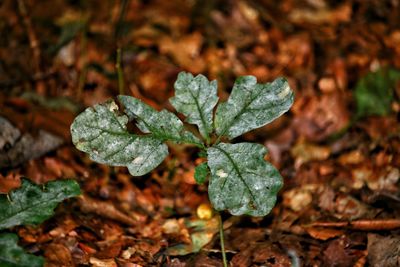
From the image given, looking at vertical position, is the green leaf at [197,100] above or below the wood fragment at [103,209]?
above

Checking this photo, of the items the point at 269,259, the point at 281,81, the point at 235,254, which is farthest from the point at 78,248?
the point at 281,81

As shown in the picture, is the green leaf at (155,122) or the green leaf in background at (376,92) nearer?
the green leaf at (155,122)

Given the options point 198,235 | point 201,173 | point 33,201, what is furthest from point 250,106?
point 33,201

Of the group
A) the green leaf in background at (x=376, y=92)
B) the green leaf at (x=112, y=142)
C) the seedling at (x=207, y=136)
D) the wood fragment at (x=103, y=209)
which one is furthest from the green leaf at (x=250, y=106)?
the green leaf in background at (x=376, y=92)

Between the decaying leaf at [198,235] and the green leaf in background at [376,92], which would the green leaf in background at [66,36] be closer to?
the decaying leaf at [198,235]

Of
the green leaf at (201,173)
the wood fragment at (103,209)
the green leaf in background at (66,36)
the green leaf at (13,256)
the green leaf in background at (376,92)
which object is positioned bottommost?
the wood fragment at (103,209)

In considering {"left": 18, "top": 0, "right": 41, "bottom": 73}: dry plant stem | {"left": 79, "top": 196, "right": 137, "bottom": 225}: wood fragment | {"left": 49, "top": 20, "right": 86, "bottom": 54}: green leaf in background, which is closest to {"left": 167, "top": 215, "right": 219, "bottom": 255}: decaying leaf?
{"left": 79, "top": 196, "right": 137, "bottom": 225}: wood fragment

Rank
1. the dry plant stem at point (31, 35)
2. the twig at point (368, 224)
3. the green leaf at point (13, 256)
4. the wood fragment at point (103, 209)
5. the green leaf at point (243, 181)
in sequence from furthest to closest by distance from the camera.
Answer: the dry plant stem at point (31, 35)
the wood fragment at point (103, 209)
the twig at point (368, 224)
the green leaf at point (243, 181)
the green leaf at point (13, 256)

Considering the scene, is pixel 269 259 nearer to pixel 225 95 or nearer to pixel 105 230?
pixel 105 230

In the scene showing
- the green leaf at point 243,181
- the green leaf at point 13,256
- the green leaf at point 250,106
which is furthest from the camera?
the green leaf at point 250,106
